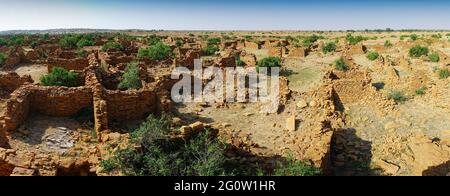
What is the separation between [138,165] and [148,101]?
15.0ft

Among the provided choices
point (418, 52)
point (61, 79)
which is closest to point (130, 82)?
point (61, 79)

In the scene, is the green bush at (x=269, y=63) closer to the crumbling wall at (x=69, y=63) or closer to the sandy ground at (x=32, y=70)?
the crumbling wall at (x=69, y=63)

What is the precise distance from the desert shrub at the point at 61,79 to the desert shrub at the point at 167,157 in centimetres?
723

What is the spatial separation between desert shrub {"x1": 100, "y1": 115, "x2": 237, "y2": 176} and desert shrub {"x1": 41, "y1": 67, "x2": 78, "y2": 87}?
7226 mm

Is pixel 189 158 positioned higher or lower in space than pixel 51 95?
lower

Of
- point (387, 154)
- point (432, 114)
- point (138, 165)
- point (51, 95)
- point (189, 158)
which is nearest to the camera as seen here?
point (138, 165)

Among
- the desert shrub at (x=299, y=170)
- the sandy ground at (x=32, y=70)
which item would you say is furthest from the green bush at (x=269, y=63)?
the desert shrub at (x=299, y=170)

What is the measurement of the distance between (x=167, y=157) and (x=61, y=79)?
870 centimetres

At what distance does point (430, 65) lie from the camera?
23.3 meters

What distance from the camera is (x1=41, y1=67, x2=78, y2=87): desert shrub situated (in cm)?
1513
